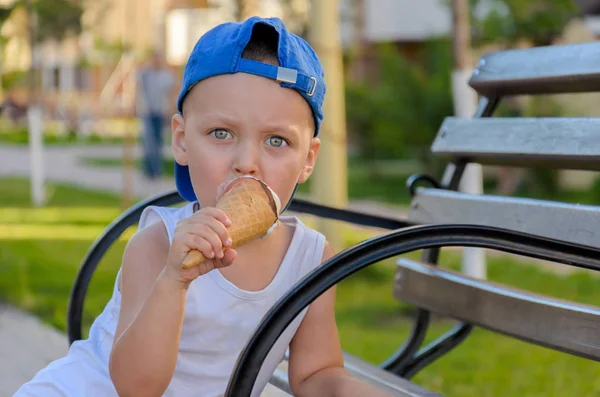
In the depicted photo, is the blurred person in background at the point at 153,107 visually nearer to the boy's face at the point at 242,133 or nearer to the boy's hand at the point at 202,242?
the boy's face at the point at 242,133

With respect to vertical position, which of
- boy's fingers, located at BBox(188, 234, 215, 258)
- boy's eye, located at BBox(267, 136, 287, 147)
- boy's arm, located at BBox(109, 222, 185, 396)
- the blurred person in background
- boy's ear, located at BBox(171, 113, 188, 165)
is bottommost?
the blurred person in background

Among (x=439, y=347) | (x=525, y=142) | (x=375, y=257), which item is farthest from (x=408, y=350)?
(x=375, y=257)

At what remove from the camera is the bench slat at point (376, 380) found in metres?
2.16

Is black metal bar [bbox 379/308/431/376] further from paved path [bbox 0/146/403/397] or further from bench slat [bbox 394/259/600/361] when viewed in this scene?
paved path [bbox 0/146/403/397]

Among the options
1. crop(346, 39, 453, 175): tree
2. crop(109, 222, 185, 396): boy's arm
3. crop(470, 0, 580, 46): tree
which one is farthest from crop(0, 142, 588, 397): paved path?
crop(470, 0, 580, 46): tree

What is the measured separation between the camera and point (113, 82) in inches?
1523

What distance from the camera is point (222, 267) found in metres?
1.71

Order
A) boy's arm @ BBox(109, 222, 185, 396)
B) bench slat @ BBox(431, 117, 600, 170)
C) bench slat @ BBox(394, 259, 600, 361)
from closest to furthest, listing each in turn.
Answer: boy's arm @ BBox(109, 222, 185, 396), bench slat @ BBox(394, 259, 600, 361), bench slat @ BBox(431, 117, 600, 170)

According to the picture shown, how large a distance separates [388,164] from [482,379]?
42.4 ft

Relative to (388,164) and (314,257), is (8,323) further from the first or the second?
(388,164)

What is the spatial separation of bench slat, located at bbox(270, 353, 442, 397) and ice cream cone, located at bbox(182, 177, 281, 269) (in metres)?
0.61

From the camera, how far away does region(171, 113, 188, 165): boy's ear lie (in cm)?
192

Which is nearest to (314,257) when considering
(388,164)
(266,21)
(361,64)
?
(266,21)

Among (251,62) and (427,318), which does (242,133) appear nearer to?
(251,62)
